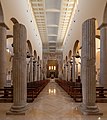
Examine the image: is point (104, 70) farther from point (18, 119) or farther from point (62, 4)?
point (62, 4)

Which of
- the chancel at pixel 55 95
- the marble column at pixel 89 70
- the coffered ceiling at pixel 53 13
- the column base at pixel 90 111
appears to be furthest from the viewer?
the coffered ceiling at pixel 53 13

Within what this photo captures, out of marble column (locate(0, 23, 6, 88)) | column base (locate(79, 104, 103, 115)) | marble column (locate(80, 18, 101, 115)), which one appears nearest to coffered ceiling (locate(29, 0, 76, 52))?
marble column (locate(0, 23, 6, 88))

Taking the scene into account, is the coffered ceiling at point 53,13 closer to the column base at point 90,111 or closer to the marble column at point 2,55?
the marble column at point 2,55

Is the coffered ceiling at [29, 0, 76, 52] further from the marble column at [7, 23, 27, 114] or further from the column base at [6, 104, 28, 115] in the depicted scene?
the column base at [6, 104, 28, 115]

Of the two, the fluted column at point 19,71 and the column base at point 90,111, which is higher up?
the fluted column at point 19,71

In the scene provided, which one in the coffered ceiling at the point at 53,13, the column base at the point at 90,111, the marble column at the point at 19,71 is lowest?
the column base at the point at 90,111

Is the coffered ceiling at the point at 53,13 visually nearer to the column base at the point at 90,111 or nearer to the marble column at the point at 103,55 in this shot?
the marble column at the point at 103,55

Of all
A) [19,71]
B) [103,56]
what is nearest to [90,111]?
[19,71]

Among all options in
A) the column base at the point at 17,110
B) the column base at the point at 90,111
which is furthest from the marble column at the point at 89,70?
the column base at the point at 17,110

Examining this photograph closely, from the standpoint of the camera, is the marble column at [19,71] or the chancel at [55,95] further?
the marble column at [19,71]

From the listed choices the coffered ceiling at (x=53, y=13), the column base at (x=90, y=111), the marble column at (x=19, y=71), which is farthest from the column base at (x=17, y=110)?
the coffered ceiling at (x=53, y=13)

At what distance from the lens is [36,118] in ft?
21.5

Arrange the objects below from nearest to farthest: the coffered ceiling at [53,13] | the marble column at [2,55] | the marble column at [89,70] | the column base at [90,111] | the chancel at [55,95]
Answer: the column base at [90,111]
the chancel at [55,95]
the marble column at [89,70]
the marble column at [2,55]
the coffered ceiling at [53,13]

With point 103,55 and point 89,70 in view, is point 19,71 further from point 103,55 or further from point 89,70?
point 103,55
